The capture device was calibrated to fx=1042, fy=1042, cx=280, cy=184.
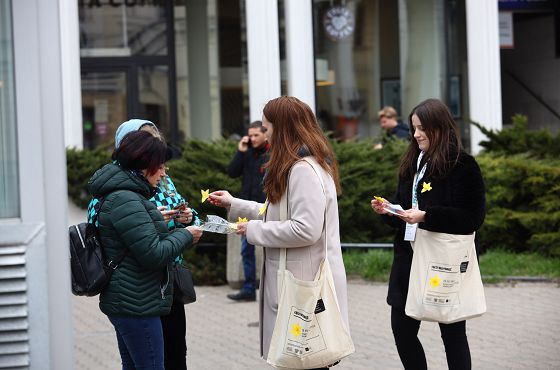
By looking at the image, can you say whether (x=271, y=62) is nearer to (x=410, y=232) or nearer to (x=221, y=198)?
(x=410, y=232)

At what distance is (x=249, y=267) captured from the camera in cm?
1046

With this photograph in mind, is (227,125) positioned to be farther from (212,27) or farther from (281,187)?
(281,187)

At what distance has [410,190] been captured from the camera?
228 inches

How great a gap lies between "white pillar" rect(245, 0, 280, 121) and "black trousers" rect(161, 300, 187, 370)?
919 centimetres

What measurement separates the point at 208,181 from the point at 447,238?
22.2 ft

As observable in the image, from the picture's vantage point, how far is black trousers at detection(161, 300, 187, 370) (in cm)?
566

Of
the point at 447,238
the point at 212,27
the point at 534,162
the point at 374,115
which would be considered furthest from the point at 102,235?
the point at 212,27

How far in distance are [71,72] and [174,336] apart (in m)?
9.84

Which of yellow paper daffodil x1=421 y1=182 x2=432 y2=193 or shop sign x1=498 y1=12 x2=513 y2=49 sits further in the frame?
shop sign x1=498 y1=12 x2=513 y2=49

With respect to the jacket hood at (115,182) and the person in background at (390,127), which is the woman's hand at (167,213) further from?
the person in background at (390,127)

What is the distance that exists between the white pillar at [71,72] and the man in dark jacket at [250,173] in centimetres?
508

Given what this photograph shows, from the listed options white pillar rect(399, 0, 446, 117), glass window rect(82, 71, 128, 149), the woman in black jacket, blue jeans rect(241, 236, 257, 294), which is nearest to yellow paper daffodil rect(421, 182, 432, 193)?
the woman in black jacket

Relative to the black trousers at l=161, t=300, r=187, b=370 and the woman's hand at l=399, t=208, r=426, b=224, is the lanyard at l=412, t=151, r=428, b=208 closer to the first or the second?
the woman's hand at l=399, t=208, r=426, b=224

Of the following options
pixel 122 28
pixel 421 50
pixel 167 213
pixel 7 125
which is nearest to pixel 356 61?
pixel 421 50
